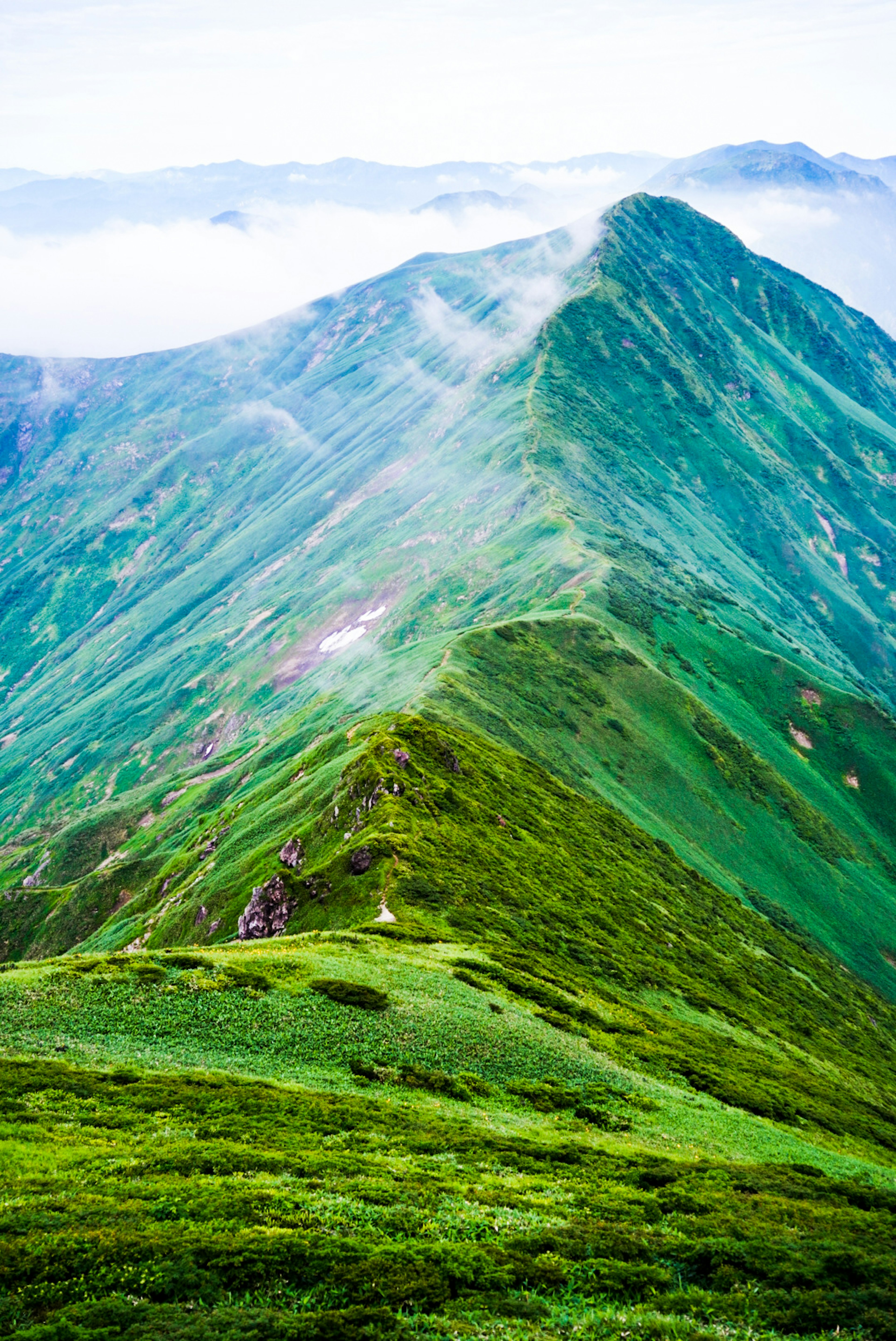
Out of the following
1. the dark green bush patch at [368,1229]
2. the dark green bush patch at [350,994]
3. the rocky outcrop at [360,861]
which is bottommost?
the rocky outcrop at [360,861]

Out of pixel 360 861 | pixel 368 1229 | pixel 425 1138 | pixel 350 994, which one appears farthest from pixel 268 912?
pixel 368 1229

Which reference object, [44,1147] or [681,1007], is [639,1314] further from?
[681,1007]

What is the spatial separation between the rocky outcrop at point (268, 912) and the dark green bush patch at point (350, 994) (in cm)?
2839

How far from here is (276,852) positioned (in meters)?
100

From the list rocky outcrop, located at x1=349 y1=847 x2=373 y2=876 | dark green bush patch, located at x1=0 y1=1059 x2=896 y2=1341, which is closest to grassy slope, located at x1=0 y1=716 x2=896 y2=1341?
dark green bush patch, located at x1=0 y1=1059 x2=896 y2=1341

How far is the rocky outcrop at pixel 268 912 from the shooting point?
7919 cm

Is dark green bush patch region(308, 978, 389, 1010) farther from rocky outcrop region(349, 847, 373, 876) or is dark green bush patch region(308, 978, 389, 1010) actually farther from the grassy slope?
rocky outcrop region(349, 847, 373, 876)

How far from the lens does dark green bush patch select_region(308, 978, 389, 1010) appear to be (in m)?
50.2

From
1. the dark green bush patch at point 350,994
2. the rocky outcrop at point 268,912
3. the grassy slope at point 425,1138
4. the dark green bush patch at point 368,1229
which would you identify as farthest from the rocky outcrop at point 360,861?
the dark green bush patch at point 368,1229

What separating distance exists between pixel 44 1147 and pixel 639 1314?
2194 cm

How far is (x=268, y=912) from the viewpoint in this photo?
81.2 m

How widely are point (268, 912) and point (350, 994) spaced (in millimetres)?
33138

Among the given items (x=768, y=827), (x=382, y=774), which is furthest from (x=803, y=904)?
(x=382, y=774)

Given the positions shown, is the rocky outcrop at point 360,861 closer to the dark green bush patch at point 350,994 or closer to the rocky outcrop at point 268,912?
the rocky outcrop at point 268,912
